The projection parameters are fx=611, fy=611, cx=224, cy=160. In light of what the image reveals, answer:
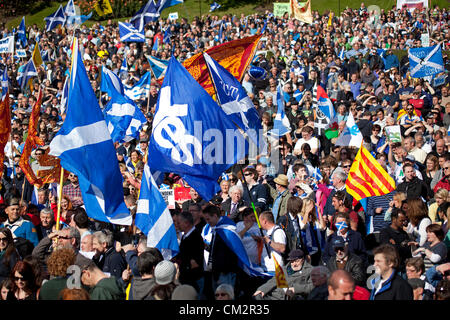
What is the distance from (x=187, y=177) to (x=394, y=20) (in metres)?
18.5

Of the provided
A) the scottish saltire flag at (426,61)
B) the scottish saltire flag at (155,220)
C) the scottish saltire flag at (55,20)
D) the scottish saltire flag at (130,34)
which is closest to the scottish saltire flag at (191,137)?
the scottish saltire flag at (155,220)

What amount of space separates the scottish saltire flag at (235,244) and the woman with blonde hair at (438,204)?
2754mm

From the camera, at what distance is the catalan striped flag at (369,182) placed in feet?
27.9

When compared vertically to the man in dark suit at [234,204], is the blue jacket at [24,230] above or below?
above

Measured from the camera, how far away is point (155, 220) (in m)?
6.56

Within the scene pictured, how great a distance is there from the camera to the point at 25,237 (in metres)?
7.96

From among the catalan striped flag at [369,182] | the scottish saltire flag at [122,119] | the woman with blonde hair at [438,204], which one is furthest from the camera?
the scottish saltire flag at [122,119]

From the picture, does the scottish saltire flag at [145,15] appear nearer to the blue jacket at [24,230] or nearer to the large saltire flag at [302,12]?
the large saltire flag at [302,12]

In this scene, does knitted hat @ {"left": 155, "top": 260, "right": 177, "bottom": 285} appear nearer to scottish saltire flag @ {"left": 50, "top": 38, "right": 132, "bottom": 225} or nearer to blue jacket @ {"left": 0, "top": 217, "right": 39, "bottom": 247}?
scottish saltire flag @ {"left": 50, "top": 38, "right": 132, "bottom": 225}

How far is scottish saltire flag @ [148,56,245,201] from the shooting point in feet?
22.3

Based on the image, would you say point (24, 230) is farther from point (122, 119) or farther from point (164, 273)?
point (122, 119)

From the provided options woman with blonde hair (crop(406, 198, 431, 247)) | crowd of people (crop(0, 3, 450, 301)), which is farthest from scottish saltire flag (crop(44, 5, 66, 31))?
woman with blonde hair (crop(406, 198, 431, 247))
